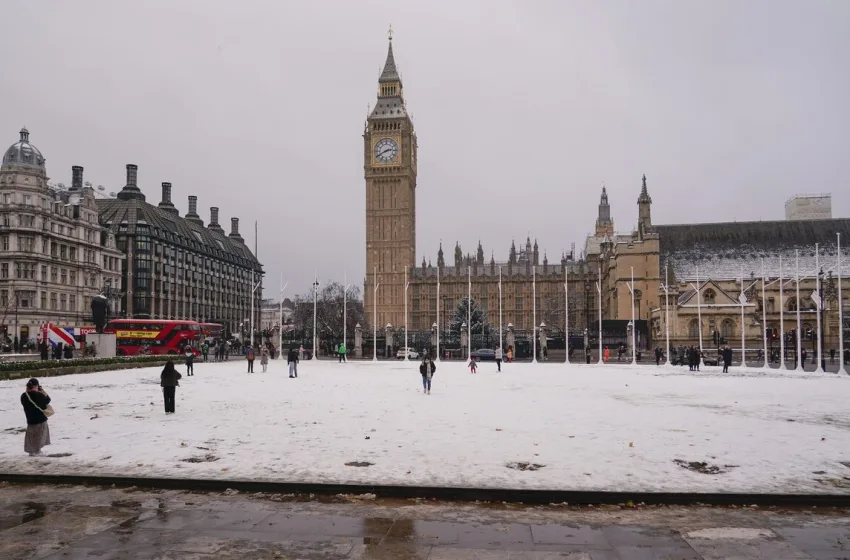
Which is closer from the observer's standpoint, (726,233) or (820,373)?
(820,373)

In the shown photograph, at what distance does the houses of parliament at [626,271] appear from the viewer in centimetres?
5975

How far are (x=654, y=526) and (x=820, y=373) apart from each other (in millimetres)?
31781

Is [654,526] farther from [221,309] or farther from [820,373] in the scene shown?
[221,309]

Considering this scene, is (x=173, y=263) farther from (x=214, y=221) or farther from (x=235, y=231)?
(x=235, y=231)

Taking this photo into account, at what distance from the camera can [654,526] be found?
305 inches

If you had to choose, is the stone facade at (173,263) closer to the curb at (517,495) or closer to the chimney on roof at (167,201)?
the chimney on roof at (167,201)

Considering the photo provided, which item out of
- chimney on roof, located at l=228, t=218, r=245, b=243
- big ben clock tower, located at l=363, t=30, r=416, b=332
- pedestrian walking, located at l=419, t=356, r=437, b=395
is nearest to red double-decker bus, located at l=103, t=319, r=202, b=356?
pedestrian walking, located at l=419, t=356, r=437, b=395

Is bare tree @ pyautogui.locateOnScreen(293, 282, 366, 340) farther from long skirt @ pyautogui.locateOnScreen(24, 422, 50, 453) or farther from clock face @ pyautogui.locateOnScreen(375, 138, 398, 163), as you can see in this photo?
long skirt @ pyautogui.locateOnScreen(24, 422, 50, 453)

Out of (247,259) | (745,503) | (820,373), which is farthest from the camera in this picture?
(247,259)

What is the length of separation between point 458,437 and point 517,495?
3913 mm

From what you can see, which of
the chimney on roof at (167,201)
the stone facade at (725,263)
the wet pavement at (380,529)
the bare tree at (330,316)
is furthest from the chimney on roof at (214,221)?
the wet pavement at (380,529)

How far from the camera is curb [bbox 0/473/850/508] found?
28.5 ft

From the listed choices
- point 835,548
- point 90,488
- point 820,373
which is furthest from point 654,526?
point 820,373

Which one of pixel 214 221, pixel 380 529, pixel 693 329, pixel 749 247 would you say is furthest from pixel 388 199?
pixel 380 529
